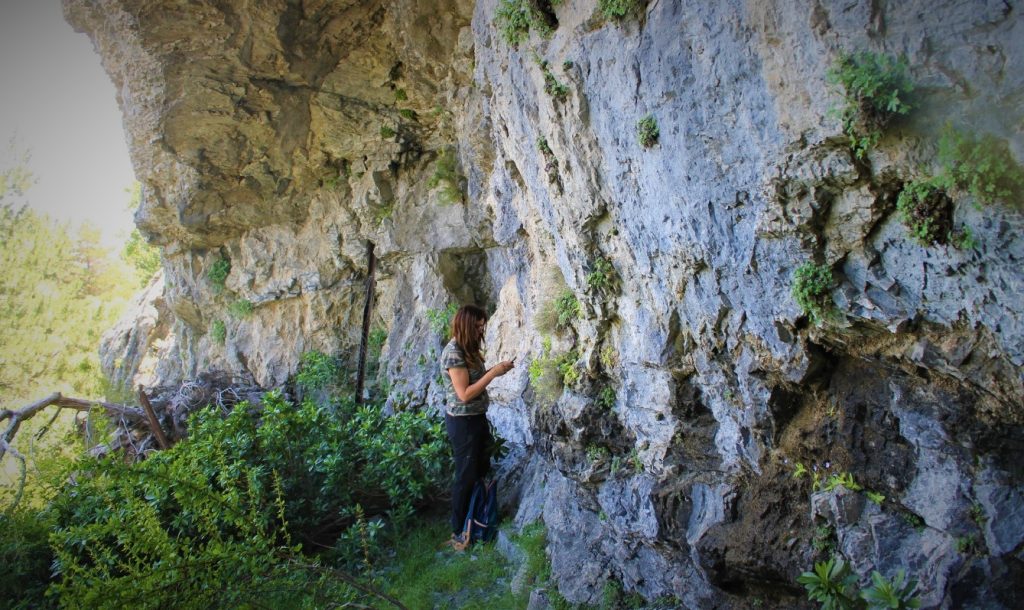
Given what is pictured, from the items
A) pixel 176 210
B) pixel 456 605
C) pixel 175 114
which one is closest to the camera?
pixel 456 605

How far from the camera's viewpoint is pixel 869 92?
258 cm

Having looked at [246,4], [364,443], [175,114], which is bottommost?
[364,443]

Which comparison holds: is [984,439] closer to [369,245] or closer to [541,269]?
[541,269]

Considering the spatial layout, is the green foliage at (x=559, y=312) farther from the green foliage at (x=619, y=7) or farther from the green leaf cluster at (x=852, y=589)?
the green leaf cluster at (x=852, y=589)

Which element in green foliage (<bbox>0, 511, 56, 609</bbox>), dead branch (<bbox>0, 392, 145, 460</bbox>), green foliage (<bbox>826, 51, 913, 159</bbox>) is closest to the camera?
green foliage (<bbox>826, 51, 913, 159</bbox>)

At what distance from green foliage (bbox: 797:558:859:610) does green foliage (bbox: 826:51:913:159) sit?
2.11m

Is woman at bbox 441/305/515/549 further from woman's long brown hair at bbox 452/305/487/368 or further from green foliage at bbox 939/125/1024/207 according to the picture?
green foliage at bbox 939/125/1024/207

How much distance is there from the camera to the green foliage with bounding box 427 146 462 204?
31.6 ft

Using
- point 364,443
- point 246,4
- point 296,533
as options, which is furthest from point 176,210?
point 296,533

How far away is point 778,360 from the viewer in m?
3.50

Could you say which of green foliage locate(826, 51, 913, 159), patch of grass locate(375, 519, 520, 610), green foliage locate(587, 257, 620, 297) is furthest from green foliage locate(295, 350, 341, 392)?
green foliage locate(826, 51, 913, 159)

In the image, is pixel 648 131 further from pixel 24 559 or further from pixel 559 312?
pixel 24 559

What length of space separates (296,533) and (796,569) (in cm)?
500

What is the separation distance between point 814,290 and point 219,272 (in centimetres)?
1165
